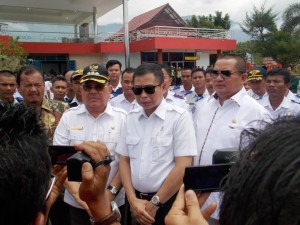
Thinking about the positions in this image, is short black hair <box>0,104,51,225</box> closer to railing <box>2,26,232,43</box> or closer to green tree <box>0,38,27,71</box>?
green tree <box>0,38,27,71</box>

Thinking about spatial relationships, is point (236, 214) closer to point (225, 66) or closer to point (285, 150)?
point (285, 150)


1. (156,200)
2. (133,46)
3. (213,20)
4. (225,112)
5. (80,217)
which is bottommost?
(80,217)

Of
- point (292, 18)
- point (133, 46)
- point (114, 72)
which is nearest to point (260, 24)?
point (292, 18)

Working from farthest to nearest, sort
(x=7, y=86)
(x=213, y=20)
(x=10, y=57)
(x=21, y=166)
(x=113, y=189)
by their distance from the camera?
(x=213, y=20) < (x=10, y=57) < (x=7, y=86) < (x=113, y=189) < (x=21, y=166)

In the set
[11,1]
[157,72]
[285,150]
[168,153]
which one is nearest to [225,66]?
[157,72]

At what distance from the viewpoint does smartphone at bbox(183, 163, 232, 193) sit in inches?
43.6

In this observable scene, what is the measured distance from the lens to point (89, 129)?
2629mm

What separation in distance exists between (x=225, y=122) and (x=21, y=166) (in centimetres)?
192

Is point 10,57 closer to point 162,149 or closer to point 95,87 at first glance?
point 95,87

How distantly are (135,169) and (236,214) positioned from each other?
1826mm

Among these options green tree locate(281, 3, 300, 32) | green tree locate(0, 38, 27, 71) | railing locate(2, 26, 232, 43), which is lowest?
green tree locate(0, 38, 27, 71)

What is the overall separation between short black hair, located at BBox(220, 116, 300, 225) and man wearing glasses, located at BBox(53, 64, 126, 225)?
1924 millimetres

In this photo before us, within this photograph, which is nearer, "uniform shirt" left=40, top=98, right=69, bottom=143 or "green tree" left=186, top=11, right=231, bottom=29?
"uniform shirt" left=40, top=98, right=69, bottom=143

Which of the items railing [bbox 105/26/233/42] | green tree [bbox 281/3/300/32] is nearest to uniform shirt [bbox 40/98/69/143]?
railing [bbox 105/26/233/42]
